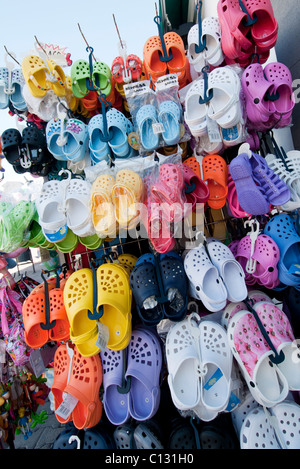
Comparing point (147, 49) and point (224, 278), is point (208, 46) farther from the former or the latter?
point (224, 278)

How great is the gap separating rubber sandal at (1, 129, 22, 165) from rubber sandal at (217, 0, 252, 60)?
1.00 m

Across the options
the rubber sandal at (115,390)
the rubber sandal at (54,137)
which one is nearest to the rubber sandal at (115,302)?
the rubber sandal at (115,390)

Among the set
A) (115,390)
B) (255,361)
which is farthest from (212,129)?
(115,390)

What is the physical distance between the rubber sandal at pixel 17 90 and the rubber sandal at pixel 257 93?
1100 millimetres

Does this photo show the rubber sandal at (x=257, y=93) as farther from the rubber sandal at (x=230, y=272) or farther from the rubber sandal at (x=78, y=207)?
the rubber sandal at (x=78, y=207)

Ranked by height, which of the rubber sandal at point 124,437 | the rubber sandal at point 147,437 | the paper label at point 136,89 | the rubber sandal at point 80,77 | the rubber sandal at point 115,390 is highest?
the rubber sandal at point 80,77

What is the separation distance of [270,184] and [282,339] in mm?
589

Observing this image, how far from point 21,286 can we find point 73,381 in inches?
28.5

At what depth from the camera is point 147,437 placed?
3.34 ft

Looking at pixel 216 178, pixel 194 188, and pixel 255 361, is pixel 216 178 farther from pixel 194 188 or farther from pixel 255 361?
pixel 255 361

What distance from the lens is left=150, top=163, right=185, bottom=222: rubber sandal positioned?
88 centimetres

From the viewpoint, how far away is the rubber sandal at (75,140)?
44.8 inches

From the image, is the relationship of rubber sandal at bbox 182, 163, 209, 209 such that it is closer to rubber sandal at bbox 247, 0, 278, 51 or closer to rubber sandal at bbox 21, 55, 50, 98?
rubber sandal at bbox 247, 0, 278, 51

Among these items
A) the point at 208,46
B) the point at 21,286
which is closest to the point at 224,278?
the point at 208,46
